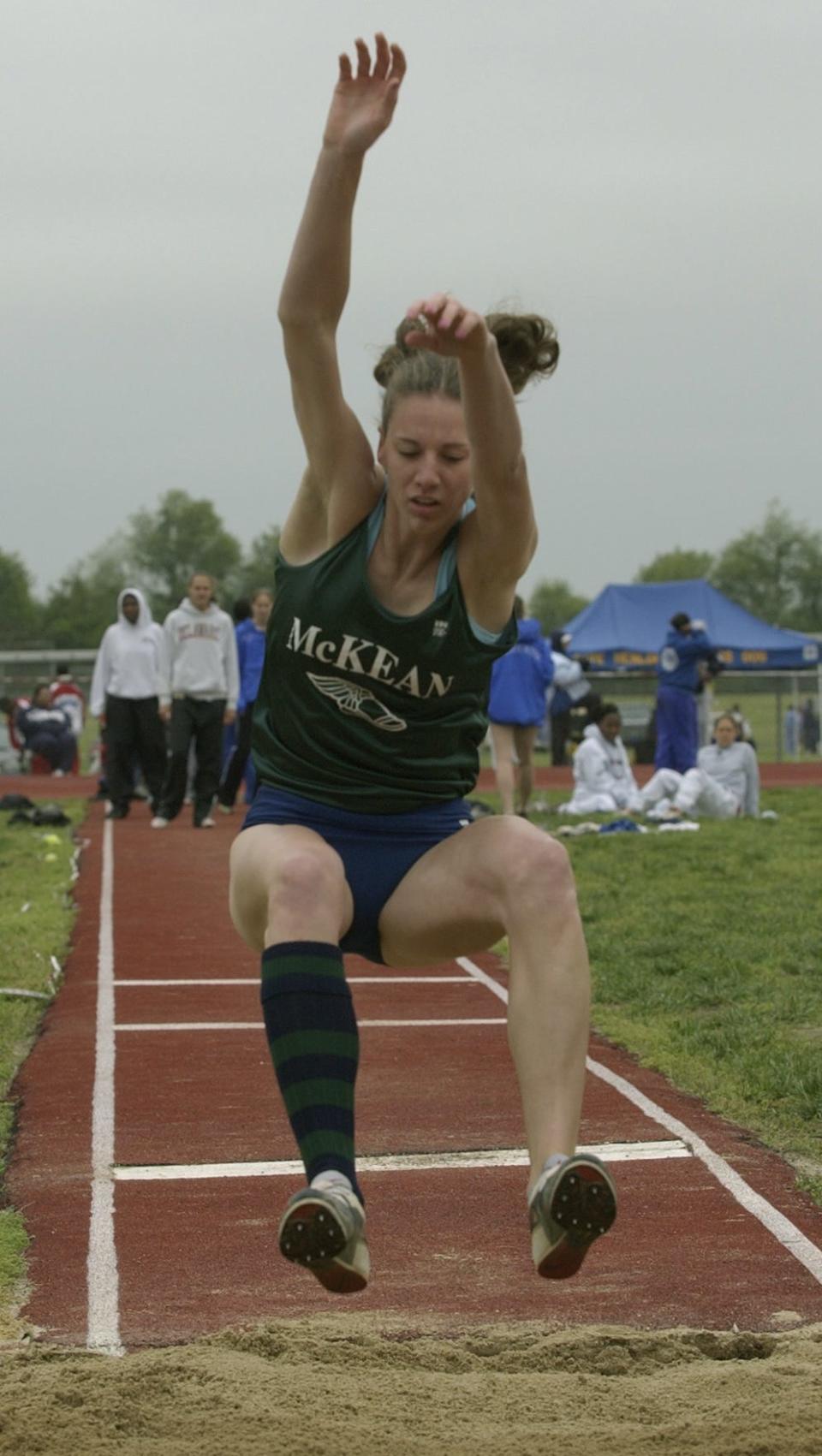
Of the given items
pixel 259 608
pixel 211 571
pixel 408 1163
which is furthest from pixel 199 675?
pixel 211 571

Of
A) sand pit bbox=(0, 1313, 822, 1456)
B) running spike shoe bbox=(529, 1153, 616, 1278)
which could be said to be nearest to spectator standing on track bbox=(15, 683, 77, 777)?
sand pit bbox=(0, 1313, 822, 1456)

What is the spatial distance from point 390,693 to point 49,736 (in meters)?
21.3

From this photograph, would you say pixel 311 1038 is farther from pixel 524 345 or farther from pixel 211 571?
pixel 211 571

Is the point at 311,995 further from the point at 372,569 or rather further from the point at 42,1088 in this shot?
the point at 42,1088

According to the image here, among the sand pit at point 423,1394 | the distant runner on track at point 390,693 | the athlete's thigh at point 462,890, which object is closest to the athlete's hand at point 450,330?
the distant runner on track at point 390,693

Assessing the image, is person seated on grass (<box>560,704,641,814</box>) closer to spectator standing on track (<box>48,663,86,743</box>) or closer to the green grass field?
the green grass field

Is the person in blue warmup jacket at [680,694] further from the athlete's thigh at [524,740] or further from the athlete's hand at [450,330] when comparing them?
the athlete's hand at [450,330]

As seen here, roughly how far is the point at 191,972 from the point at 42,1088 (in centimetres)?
239

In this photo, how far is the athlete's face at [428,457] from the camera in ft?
11.1

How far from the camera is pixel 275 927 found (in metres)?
3.33

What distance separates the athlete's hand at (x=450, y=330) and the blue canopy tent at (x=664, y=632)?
87.8 feet

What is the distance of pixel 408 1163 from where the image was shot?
5203 millimetres

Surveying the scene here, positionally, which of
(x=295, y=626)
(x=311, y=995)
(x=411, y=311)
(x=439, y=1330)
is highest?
(x=411, y=311)

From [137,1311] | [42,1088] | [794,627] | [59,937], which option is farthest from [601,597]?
[794,627]
